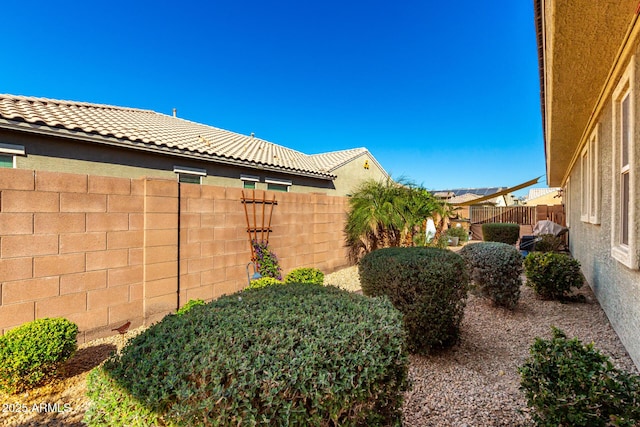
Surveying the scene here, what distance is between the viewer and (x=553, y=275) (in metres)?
5.43

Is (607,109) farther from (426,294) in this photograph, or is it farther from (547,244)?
(547,244)

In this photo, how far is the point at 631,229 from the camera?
2.92 metres

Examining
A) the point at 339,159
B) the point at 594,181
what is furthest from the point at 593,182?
the point at 339,159

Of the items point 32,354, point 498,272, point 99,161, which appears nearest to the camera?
point 32,354

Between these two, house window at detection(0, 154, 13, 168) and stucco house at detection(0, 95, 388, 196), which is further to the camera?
stucco house at detection(0, 95, 388, 196)

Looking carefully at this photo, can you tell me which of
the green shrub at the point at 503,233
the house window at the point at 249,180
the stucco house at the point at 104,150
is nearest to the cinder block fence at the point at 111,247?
the stucco house at the point at 104,150

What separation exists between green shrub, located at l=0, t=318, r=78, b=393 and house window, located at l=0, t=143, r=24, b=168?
11.7 feet

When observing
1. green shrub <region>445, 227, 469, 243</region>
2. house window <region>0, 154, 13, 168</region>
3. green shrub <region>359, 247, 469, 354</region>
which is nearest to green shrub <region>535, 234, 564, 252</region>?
green shrub <region>445, 227, 469, 243</region>

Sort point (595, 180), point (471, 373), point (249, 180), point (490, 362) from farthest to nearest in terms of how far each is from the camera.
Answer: point (249, 180) → point (595, 180) → point (490, 362) → point (471, 373)

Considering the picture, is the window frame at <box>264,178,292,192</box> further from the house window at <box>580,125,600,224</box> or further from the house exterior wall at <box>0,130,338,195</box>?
the house window at <box>580,125,600,224</box>

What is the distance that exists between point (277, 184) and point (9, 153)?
6.14 m

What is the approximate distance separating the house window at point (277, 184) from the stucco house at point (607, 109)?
7.00 m

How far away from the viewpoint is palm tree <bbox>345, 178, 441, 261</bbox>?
8.91 metres

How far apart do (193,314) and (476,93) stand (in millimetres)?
17392
